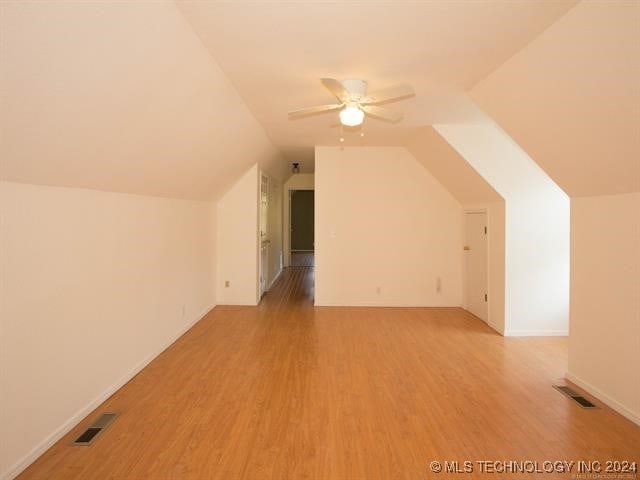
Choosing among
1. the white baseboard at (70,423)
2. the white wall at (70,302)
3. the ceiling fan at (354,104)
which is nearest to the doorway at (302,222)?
the white wall at (70,302)

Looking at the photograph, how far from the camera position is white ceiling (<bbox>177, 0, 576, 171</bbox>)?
6.86 ft

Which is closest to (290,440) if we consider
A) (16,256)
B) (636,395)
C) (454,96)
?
(16,256)

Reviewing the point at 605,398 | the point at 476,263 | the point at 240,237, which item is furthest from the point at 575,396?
the point at 240,237

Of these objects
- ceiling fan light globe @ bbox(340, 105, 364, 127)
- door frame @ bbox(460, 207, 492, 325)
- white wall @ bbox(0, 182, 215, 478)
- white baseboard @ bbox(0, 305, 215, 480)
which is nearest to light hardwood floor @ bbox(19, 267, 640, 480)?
white baseboard @ bbox(0, 305, 215, 480)

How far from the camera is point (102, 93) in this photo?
2.05 meters

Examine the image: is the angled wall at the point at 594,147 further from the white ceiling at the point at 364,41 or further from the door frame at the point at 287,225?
the door frame at the point at 287,225

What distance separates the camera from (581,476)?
6.96 ft

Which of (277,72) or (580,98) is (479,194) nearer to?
(580,98)

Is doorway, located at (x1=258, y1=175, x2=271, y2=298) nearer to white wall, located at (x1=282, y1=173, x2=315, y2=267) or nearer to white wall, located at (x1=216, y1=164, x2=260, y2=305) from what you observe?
white wall, located at (x1=216, y1=164, x2=260, y2=305)

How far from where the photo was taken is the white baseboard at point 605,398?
2.67m

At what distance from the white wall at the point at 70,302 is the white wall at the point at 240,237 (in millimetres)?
2012

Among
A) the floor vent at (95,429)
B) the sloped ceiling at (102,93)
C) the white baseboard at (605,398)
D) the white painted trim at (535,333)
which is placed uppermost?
the sloped ceiling at (102,93)

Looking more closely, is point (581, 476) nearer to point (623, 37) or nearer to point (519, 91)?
point (623, 37)

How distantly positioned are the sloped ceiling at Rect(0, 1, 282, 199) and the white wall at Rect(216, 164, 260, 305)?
2.56 meters
